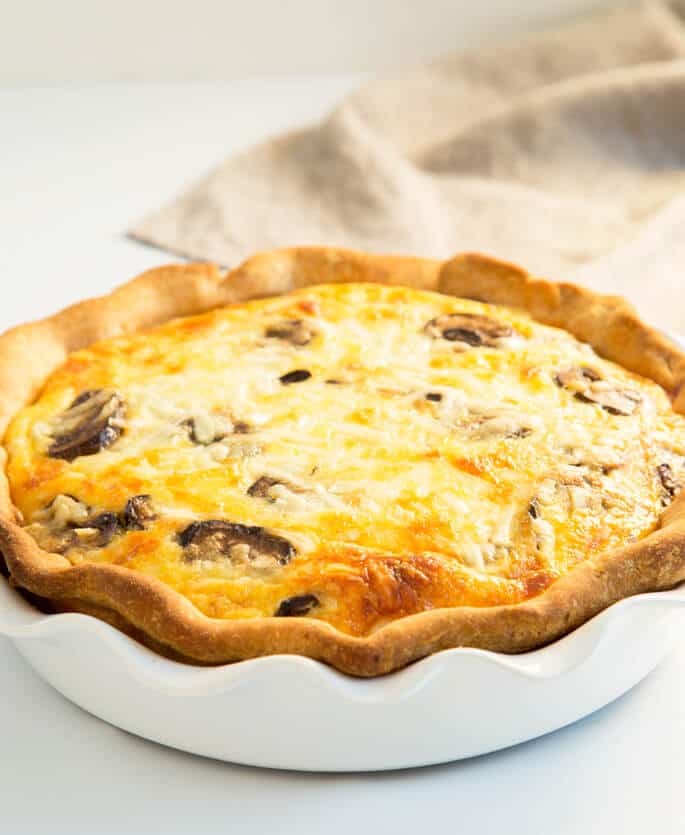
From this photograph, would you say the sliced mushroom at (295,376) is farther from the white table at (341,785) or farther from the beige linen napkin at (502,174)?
the beige linen napkin at (502,174)

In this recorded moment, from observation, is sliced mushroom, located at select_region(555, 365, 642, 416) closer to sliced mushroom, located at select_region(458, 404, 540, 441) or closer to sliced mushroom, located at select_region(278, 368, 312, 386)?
sliced mushroom, located at select_region(458, 404, 540, 441)

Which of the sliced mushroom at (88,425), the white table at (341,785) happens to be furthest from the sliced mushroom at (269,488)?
the white table at (341,785)

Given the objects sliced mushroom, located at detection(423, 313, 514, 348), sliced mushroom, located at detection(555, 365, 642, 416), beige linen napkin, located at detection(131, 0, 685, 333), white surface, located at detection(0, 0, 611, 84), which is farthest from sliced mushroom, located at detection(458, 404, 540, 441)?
white surface, located at detection(0, 0, 611, 84)

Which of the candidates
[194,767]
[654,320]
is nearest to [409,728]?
[194,767]

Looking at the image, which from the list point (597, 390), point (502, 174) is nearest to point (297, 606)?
point (597, 390)

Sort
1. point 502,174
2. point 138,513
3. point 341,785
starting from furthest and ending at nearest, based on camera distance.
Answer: point 502,174 → point 138,513 → point 341,785

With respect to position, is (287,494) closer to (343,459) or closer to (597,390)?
(343,459)
